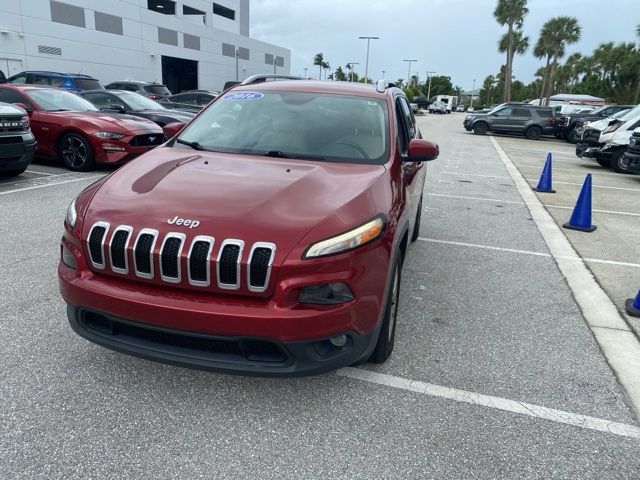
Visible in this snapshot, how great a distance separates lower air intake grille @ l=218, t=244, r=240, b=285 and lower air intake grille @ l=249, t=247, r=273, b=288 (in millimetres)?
74

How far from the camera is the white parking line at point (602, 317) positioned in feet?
10.6

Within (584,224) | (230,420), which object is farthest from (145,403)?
(584,224)

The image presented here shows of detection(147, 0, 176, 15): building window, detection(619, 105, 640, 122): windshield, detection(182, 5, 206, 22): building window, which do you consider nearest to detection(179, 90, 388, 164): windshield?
detection(619, 105, 640, 122): windshield

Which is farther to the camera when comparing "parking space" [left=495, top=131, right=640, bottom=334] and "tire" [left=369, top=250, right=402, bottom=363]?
"parking space" [left=495, top=131, right=640, bottom=334]

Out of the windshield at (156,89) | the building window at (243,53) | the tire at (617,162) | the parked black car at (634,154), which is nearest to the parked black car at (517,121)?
the tire at (617,162)

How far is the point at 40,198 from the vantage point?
7.11 m

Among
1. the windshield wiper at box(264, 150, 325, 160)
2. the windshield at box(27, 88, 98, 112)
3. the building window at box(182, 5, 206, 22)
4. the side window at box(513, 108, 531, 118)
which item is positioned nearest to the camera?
the windshield wiper at box(264, 150, 325, 160)

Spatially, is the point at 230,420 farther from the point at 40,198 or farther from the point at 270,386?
the point at 40,198

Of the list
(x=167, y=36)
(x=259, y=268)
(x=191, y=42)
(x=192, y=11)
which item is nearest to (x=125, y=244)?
(x=259, y=268)

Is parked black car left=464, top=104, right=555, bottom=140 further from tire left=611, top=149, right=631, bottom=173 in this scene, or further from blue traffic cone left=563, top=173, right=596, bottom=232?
blue traffic cone left=563, top=173, right=596, bottom=232

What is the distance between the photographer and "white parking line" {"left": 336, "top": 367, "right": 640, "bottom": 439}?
8.79 feet

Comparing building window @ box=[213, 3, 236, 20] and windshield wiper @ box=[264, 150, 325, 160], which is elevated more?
building window @ box=[213, 3, 236, 20]

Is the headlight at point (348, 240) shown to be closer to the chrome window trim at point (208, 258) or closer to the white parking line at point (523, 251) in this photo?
the chrome window trim at point (208, 258)

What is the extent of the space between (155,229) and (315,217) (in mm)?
790
